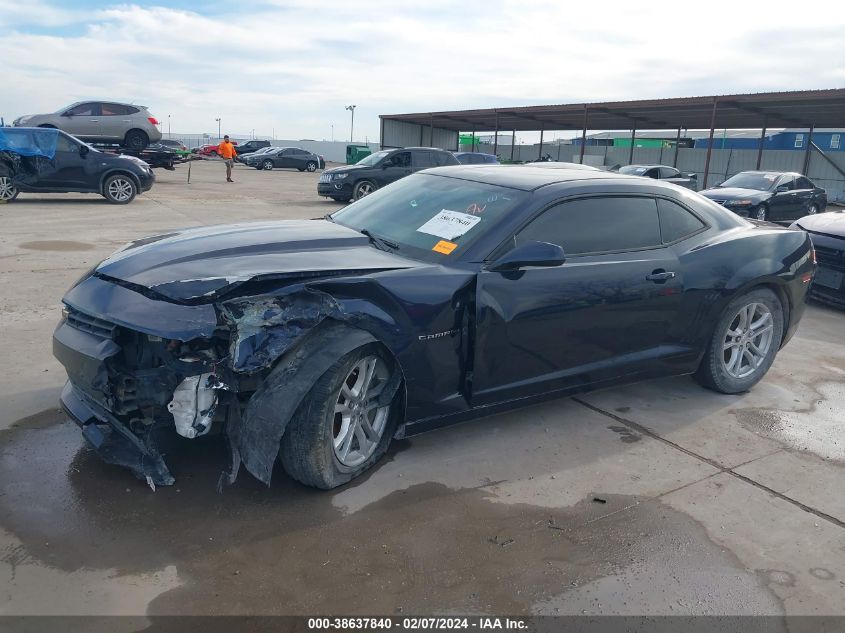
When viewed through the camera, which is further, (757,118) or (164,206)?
(757,118)

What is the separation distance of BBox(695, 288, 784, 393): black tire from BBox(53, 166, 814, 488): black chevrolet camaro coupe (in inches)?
0.7

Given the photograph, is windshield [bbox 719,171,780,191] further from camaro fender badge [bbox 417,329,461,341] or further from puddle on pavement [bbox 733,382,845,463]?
camaro fender badge [bbox 417,329,461,341]

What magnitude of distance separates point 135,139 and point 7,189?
886 cm

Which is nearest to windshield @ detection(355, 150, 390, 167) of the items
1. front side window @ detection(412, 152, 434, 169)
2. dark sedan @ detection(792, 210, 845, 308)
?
front side window @ detection(412, 152, 434, 169)

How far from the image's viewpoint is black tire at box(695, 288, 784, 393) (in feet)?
15.4

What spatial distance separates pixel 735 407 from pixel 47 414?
449 cm

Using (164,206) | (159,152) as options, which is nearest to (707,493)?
(164,206)

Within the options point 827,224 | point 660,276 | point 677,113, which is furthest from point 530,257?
point 677,113

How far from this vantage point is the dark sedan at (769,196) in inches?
595

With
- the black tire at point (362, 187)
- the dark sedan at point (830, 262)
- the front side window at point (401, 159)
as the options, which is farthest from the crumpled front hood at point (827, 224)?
the front side window at point (401, 159)

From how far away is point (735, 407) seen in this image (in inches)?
185

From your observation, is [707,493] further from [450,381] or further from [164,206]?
[164,206]

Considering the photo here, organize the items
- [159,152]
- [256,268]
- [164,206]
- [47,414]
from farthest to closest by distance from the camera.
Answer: [159,152] → [164,206] → [47,414] → [256,268]

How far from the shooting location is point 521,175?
4.25m
